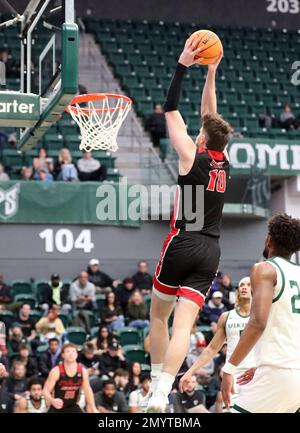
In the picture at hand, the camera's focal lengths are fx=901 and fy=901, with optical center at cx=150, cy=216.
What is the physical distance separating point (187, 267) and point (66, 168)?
12.9m

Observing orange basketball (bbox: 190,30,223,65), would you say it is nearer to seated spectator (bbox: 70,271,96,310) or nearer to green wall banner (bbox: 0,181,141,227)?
seated spectator (bbox: 70,271,96,310)

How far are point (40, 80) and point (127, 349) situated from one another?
793 cm

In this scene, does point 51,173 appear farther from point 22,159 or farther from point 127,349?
point 127,349

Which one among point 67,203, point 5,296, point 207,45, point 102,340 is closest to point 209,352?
point 207,45

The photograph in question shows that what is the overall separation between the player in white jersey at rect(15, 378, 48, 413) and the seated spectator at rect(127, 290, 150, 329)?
12.8 ft

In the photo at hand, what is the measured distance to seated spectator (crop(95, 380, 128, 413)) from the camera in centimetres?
1447

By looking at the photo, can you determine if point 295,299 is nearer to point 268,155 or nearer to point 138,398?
point 138,398

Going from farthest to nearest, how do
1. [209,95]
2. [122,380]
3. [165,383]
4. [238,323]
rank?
[122,380], [238,323], [209,95], [165,383]

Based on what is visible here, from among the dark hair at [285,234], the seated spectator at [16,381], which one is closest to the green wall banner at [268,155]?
the seated spectator at [16,381]

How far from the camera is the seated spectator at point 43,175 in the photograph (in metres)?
19.4

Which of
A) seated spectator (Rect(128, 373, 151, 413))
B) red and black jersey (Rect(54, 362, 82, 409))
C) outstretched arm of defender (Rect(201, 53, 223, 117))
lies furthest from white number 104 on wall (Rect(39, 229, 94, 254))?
outstretched arm of defender (Rect(201, 53, 223, 117))

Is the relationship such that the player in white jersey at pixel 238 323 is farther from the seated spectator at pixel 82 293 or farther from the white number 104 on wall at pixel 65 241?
the white number 104 on wall at pixel 65 241

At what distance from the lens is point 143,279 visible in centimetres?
1897

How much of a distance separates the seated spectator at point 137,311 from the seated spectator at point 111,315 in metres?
0.27
